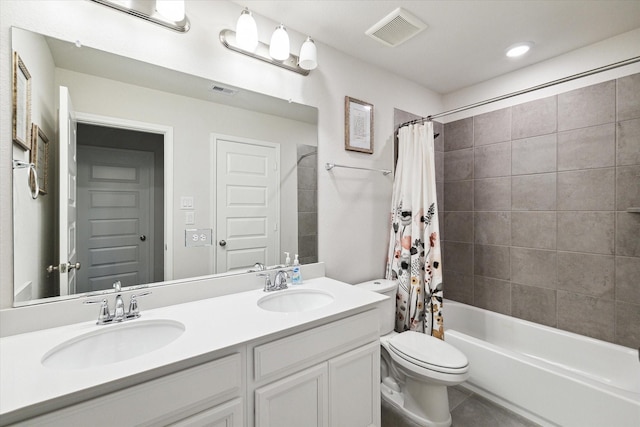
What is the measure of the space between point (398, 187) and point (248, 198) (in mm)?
1271

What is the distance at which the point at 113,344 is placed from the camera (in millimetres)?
1125

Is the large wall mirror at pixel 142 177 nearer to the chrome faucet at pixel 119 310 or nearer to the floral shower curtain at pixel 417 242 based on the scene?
the chrome faucet at pixel 119 310

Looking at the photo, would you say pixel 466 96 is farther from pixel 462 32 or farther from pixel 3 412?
pixel 3 412

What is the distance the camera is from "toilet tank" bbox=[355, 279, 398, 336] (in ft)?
6.44

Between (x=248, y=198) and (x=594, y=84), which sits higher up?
(x=594, y=84)

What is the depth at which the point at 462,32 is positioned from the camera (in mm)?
1837

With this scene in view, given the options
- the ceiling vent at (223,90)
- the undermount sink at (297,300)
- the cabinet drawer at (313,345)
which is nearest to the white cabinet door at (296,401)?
the cabinet drawer at (313,345)

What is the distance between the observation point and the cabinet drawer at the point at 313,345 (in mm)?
1083

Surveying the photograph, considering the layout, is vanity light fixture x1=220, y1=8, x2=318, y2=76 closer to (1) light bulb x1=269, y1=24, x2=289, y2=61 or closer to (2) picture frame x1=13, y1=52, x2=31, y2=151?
(1) light bulb x1=269, y1=24, x2=289, y2=61

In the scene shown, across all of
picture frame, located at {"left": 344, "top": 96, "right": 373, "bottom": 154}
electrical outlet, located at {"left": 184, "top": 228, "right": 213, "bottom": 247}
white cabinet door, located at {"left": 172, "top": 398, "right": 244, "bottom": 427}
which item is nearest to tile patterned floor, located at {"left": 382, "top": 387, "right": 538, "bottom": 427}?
white cabinet door, located at {"left": 172, "top": 398, "right": 244, "bottom": 427}

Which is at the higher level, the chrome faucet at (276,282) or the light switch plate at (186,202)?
the light switch plate at (186,202)

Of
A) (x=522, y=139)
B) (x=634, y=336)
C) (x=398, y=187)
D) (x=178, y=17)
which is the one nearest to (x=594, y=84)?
(x=522, y=139)

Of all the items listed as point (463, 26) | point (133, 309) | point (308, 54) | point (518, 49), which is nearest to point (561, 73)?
point (518, 49)

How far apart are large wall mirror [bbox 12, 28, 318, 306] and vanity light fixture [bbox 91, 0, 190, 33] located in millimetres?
210
